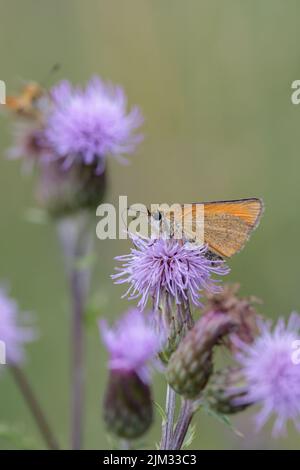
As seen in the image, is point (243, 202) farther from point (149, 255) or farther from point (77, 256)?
point (77, 256)

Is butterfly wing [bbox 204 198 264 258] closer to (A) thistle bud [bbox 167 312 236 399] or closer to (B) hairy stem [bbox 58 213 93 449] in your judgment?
(A) thistle bud [bbox 167 312 236 399]

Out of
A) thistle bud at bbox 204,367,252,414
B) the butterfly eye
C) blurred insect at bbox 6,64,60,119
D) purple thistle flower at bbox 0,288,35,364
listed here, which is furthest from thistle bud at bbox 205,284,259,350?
blurred insect at bbox 6,64,60,119

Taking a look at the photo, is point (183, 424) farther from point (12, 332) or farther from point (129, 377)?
point (12, 332)

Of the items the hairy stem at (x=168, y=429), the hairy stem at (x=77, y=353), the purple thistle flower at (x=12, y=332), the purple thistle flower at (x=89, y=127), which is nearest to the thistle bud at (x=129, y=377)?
the hairy stem at (x=168, y=429)

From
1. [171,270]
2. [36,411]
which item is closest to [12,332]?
[36,411]

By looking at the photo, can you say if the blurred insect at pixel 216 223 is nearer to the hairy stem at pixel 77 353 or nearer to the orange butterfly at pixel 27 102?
the hairy stem at pixel 77 353
